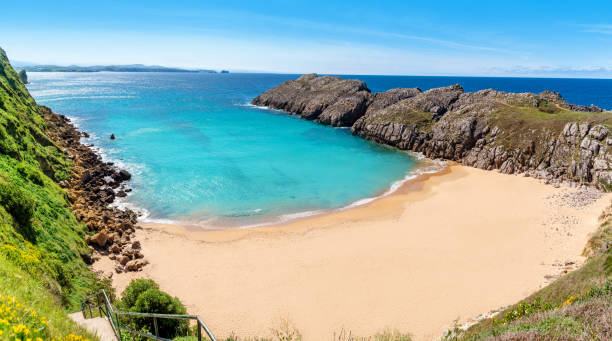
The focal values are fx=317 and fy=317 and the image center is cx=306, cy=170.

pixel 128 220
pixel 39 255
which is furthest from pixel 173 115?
pixel 39 255

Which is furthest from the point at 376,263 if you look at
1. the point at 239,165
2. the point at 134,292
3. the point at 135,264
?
the point at 239,165

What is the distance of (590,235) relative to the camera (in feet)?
91.9

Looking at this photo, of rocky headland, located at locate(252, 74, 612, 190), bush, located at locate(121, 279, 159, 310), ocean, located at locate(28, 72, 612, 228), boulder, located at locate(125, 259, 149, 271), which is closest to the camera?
bush, located at locate(121, 279, 159, 310)

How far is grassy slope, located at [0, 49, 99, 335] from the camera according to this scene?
11.5 metres

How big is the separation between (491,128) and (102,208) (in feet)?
202

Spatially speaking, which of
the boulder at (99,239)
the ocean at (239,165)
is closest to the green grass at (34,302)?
the boulder at (99,239)

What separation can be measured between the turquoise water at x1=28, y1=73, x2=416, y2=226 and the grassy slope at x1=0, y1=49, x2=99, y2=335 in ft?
34.2

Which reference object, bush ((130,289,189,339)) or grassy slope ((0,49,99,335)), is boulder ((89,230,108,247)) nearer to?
grassy slope ((0,49,99,335))

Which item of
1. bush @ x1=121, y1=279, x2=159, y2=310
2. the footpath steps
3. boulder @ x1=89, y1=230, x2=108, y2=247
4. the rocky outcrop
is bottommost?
boulder @ x1=89, y1=230, x2=108, y2=247

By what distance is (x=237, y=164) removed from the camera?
54.0 m

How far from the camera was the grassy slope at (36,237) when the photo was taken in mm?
11516

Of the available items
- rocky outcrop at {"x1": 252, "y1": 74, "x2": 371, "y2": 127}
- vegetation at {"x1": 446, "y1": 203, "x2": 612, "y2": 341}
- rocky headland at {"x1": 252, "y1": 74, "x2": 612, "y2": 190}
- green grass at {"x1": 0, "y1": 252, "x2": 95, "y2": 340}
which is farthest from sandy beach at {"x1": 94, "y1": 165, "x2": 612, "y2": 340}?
rocky outcrop at {"x1": 252, "y1": 74, "x2": 371, "y2": 127}

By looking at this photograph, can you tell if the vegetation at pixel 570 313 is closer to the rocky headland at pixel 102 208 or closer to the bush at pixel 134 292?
the bush at pixel 134 292

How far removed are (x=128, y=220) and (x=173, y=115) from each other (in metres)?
73.1
